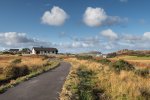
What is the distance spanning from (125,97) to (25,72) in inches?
1000

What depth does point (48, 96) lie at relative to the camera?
53.2 feet

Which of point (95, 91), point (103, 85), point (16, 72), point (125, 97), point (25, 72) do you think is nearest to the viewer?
point (125, 97)

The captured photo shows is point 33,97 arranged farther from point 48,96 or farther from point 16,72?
point 16,72

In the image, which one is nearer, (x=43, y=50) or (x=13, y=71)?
(x=13, y=71)

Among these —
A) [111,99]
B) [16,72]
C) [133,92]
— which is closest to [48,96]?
[111,99]

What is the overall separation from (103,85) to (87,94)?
13.2 ft

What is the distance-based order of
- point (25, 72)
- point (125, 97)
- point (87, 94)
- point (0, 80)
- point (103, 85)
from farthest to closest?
point (25, 72)
point (0, 80)
point (103, 85)
point (87, 94)
point (125, 97)

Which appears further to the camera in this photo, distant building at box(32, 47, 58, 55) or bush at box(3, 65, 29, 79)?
distant building at box(32, 47, 58, 55)

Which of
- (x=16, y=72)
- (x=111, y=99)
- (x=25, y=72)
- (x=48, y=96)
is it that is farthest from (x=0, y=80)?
(x=111, y=99)

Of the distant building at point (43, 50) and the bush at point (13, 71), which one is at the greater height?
the distant building at point (43, 50)

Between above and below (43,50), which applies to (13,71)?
below

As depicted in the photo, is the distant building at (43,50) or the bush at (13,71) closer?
the bush at (13,71)

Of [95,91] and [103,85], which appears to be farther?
[103,85]

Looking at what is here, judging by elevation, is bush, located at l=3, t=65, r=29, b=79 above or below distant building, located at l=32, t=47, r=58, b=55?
below
